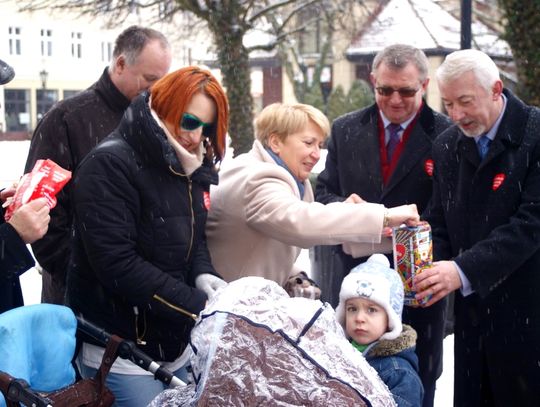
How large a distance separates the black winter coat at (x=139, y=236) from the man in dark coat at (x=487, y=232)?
1090mm

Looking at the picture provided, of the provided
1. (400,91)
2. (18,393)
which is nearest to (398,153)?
(400,91)

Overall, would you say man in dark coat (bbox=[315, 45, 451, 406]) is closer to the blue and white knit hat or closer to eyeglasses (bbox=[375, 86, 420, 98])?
eyeglasses (bbox=[375, 86, 420, 98])

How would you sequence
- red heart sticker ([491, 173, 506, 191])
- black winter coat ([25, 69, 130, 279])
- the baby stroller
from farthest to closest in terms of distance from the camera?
black winter coat ([25, 69, 130, 279]), red heart sticker ([491, 173, 506, 191]), the baby stroller

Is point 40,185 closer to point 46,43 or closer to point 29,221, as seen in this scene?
point 29,221

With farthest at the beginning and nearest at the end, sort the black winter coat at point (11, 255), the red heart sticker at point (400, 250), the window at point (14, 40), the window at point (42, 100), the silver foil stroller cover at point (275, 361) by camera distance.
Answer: the window at point (42, 100), the window at point (14, 40), the red heart sticker at point (400, 250), the black winter coat at point (11, 255), the silver foil stroller cover at point (275, 361)

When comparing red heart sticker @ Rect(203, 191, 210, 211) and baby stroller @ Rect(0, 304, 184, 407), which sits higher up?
red heart sticker @ Rect(203, 191, 210, 211)

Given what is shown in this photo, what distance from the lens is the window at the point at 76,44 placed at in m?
55.5

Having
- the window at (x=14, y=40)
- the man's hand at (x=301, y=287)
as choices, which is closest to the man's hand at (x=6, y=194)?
the man's hand at (x=301, y=287)

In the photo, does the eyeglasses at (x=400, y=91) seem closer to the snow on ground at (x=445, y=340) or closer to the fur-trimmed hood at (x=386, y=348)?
the snow on ground at (x=445, y=340)

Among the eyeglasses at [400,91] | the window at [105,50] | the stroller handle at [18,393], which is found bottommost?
the stroller handle at [18,393]

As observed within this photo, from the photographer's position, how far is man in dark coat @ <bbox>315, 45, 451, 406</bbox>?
4.27 metres

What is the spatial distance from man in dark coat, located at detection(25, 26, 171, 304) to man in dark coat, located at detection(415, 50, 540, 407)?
153 centimetres

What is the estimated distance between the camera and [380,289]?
3.32m

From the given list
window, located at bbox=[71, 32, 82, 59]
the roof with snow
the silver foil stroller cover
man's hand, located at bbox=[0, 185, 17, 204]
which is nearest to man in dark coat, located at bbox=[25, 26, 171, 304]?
man's hand, located at bbox=[0, 185, 17, 204]
